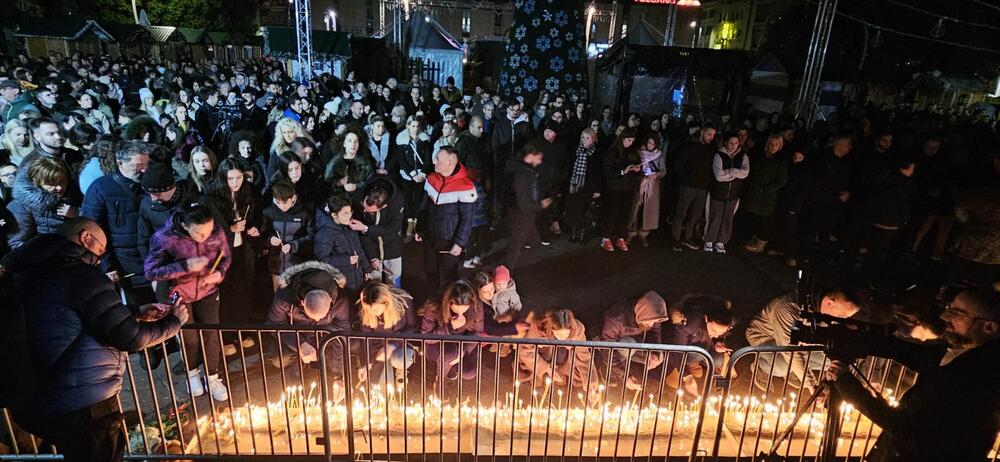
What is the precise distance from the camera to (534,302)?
6.95 metres

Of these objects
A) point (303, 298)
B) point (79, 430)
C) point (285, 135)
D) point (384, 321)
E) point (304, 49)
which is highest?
point (304, 49)

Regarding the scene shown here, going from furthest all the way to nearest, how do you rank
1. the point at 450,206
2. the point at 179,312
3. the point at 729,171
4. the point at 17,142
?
the point at 729,171 → the point at 450,206 → the point at 17,142 → the point at 179,312

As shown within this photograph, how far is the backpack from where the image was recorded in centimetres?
265

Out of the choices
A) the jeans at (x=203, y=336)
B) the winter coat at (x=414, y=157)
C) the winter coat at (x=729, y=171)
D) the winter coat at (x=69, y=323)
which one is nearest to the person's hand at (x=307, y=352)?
the jeans at (x=203, y=336)

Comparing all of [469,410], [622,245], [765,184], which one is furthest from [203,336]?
[765,184]

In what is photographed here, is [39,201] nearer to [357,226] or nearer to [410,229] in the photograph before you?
[357,226]

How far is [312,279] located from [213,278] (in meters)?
0.83

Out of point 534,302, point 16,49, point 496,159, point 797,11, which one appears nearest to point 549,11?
point 496,159

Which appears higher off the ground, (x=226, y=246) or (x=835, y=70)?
(x=835, y=70)

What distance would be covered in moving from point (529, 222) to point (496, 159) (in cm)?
280

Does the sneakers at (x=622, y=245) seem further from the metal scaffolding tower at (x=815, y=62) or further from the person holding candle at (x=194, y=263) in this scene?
the metal scaffolding tower at (x=815, y=62)

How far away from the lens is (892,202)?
7.62 m

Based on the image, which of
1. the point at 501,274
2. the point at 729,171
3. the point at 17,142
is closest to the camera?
the point at 501,274

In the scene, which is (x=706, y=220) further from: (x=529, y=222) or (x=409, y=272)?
(x=409, y=272)
